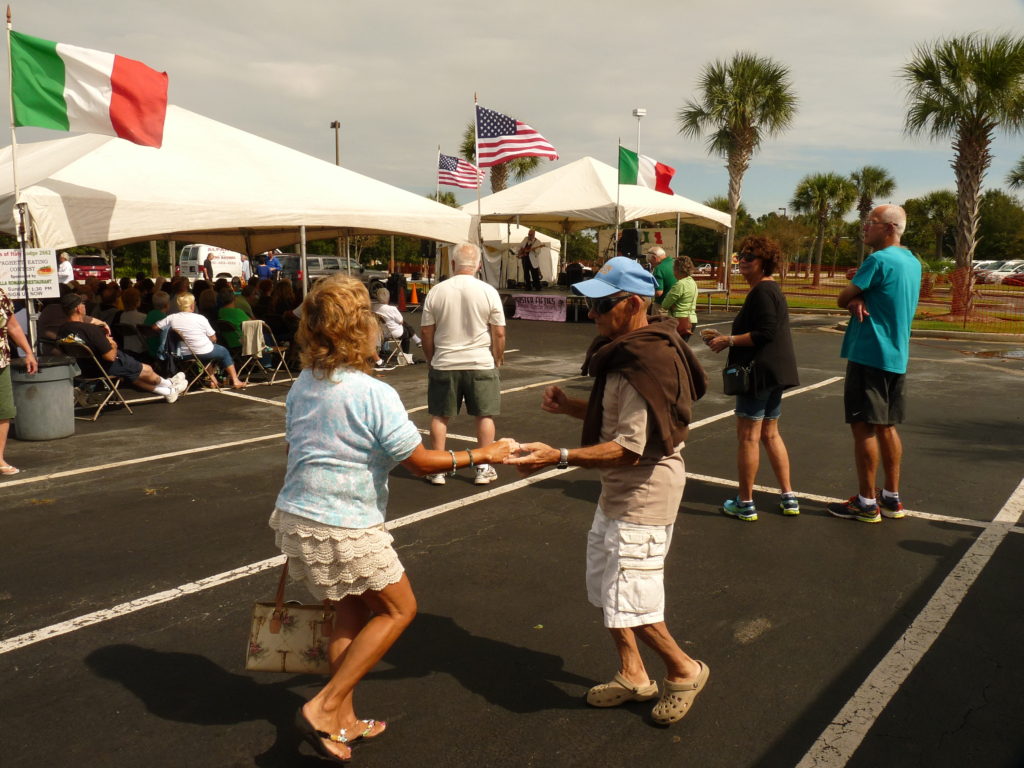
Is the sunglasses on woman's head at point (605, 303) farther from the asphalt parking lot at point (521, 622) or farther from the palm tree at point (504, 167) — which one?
the palm tree at point (504, 167)

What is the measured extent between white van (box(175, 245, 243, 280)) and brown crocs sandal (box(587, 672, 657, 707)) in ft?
100

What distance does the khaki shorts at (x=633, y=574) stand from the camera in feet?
9.34

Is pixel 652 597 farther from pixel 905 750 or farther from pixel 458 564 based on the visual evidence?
pixel 458 564

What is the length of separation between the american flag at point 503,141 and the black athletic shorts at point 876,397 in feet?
35.6

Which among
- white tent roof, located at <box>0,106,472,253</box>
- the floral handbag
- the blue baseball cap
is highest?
white tent roof, located at <box>0,106,472,253</box>

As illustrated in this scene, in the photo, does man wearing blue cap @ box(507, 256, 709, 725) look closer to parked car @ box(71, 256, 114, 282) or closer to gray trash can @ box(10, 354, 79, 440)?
gray trash can @ box(10, 354, 79, 440)

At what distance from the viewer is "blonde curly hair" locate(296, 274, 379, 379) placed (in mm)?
2555

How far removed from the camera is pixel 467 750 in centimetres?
280

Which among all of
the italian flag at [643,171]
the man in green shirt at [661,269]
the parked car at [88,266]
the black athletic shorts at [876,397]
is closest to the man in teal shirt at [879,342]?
the black athletic shorts at [876,397]

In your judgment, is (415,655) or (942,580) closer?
(415,655)

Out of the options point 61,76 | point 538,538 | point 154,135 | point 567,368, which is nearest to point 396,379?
point 567,368

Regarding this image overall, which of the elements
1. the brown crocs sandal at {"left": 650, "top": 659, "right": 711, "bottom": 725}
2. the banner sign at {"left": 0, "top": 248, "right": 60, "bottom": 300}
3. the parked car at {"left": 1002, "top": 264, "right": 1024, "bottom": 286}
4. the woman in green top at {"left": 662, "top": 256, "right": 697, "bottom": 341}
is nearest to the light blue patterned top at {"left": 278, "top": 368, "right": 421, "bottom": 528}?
the brown crocs sandal at {"left": 650, "top": 659, "right": 711, "bottom": 725}

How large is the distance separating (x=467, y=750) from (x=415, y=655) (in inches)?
29.3

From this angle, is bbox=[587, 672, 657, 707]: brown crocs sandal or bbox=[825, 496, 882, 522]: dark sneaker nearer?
bbox=[587, 672, 657, 707]: brown crocs sandal
